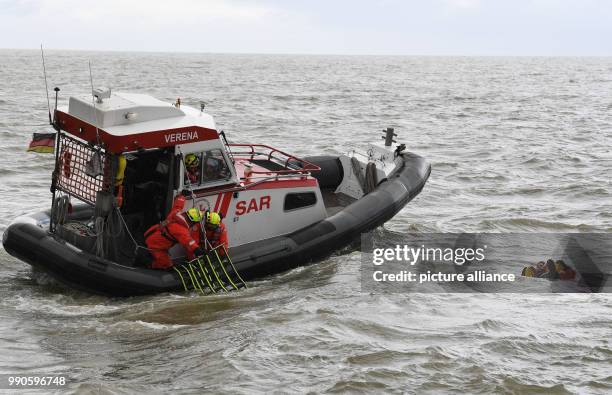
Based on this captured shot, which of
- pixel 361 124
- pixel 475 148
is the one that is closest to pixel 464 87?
pixel 361 124

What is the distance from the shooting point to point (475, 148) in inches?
969

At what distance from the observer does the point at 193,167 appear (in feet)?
35.2

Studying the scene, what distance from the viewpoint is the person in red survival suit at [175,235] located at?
407 inches

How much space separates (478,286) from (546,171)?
9602 millimetres

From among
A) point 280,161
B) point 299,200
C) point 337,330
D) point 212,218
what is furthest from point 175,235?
point 280,161

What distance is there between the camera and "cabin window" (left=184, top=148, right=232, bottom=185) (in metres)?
10.7

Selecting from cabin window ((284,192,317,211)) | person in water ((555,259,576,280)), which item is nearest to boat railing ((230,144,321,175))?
cabin window ((284,192,317,211))

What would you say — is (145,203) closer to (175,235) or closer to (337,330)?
(175,235)

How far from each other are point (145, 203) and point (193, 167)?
84 cm

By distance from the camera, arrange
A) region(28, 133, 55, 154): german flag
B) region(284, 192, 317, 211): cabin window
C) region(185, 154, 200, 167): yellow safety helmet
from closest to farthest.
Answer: region(28, 133, 55, 154): german flag < region(185, 154, 200, 167): yellow safety helmet < region(284, 192, 317, 211): cabin window

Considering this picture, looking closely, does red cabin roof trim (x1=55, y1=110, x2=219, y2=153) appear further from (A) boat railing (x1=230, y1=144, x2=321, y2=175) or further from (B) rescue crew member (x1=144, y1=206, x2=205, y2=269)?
(A) boat railing (x1=230, y1=144, x2=321, y2=175)

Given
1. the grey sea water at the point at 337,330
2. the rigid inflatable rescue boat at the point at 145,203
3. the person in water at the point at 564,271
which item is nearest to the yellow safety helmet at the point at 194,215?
the rigid inflatable rescue boat at the point at 145,203

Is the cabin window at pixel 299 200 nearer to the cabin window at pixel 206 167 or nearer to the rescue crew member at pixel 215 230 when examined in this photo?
the cabin window at pixel 206 167

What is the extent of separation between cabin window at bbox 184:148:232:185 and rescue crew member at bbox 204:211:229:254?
18.7 inches
